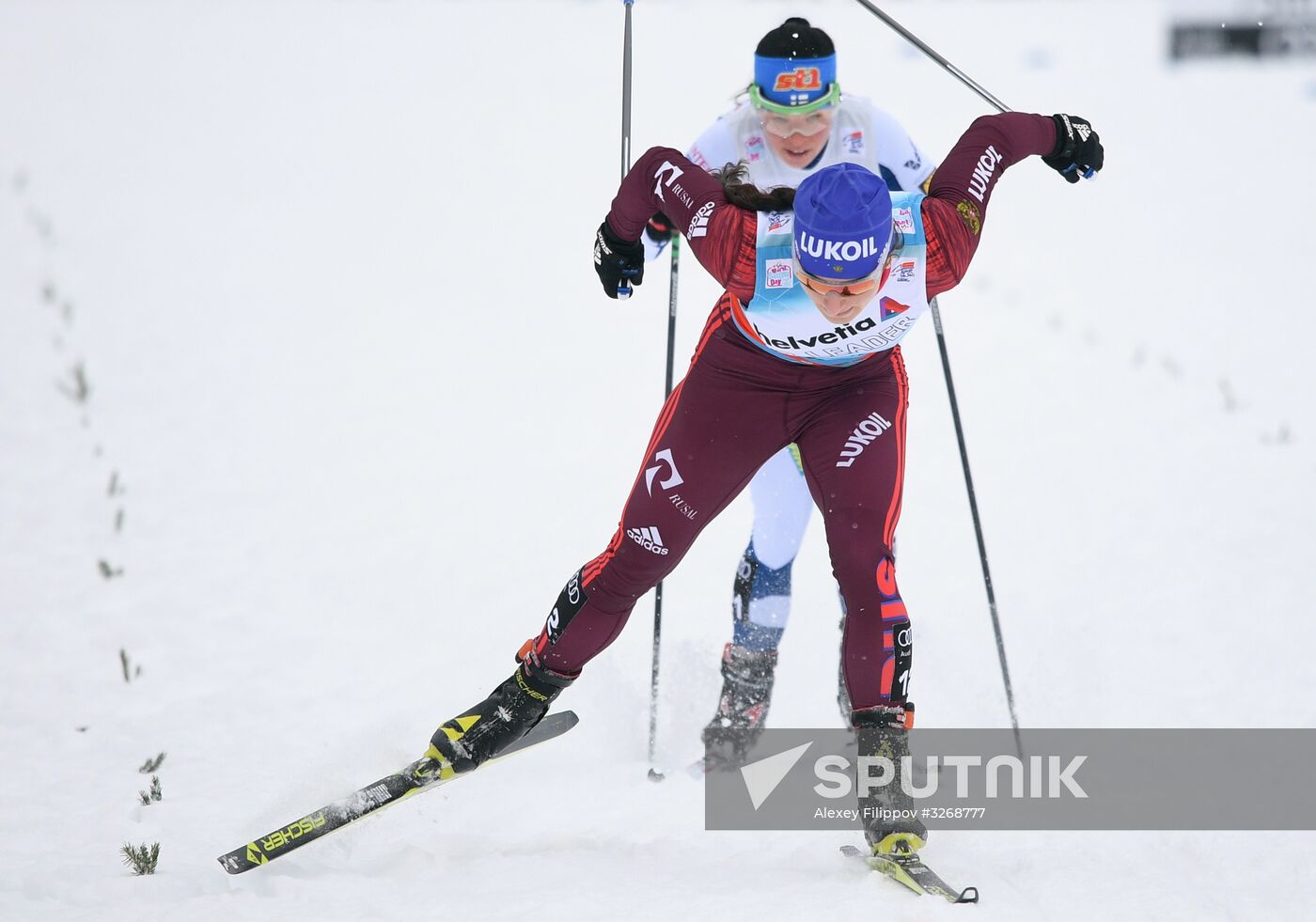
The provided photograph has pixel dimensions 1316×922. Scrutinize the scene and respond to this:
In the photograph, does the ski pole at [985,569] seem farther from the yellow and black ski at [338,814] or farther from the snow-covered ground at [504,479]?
the yellow and black ski at [338,814]

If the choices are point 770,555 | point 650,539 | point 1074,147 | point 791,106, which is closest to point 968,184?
point 1074,147

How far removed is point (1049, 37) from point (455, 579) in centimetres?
1239

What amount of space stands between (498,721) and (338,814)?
562 mm

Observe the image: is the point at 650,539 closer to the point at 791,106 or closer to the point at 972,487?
the point at 972,487

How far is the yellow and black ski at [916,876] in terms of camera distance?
3.24m

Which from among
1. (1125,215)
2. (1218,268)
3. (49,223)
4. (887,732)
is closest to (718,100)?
(1125,215)

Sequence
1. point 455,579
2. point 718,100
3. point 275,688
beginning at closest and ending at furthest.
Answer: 1. point 275,688
2. point 455,579
3. point 718,100

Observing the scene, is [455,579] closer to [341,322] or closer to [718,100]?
[341,322]

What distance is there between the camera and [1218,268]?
32.5 feet

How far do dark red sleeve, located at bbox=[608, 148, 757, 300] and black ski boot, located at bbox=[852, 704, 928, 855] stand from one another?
52.7 inches

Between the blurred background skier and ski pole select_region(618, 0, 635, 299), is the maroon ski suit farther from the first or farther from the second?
ski pole select_region(618, 0, 635, 299)

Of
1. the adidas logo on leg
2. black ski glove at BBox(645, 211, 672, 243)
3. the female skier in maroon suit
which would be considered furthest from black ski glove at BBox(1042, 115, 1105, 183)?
the adidas logo on leg

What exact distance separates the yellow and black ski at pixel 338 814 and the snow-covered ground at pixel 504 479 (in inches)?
3.6

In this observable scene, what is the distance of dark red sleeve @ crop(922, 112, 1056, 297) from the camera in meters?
3.48
